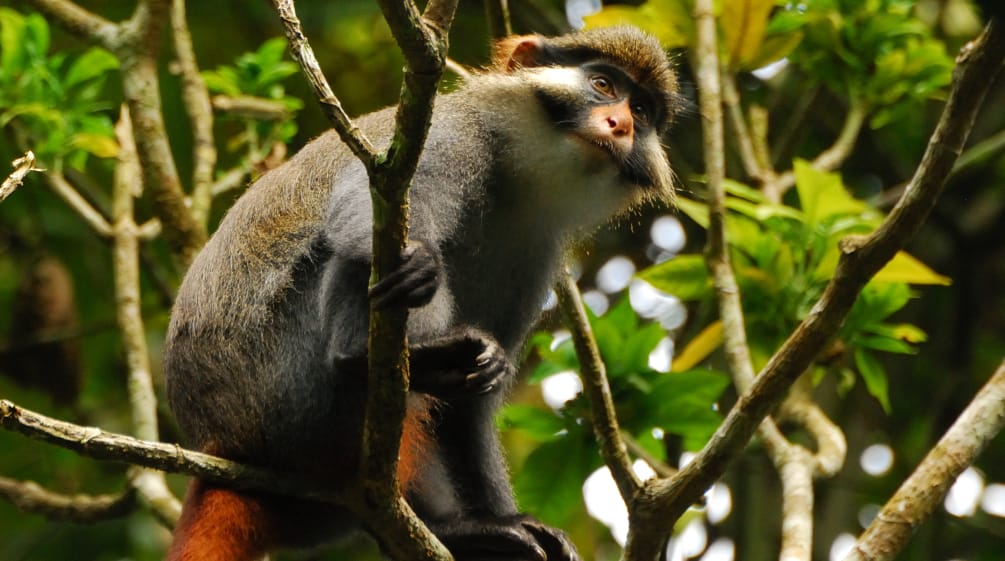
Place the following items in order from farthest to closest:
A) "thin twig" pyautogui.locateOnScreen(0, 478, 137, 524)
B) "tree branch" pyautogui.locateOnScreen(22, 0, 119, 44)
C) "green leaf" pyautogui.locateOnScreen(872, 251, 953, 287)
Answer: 1. "tree branch" pyautogui.locateOnScreen(22, 0, 119, 44)
2. "thin twig" pyautogui.locateOnScreen(0, 478, 137, 524)
3. "green leaf" pyautogui.locateOnScreen(872, 251, 953, 287)

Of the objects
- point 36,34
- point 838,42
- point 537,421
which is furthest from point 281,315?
point 838,42

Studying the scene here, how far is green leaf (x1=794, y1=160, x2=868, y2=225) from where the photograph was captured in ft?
16.6

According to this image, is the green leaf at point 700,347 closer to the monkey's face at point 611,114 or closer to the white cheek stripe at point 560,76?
the monkey's face at point 611,114

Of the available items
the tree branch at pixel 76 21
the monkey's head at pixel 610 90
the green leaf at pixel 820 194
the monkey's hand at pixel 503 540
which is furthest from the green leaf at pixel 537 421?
Result: the tree branch at pixel 76 21

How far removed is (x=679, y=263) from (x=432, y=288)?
2129 mm

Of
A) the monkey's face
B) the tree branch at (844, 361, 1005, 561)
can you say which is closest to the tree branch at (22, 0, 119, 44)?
the monkey's face

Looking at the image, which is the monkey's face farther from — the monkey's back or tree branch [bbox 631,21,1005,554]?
tree branch [bbox 631,21,1005,554]

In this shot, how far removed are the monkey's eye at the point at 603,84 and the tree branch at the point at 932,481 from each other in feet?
5.78

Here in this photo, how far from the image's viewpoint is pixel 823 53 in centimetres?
579

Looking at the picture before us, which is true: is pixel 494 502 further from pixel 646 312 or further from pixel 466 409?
pixel 646 312

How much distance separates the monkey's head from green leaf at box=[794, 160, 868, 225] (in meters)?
0.53

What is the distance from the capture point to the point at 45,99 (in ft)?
17.6

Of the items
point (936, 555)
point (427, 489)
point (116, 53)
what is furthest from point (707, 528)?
point (116, 53)

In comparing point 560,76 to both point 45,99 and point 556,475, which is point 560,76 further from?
point 45,99
